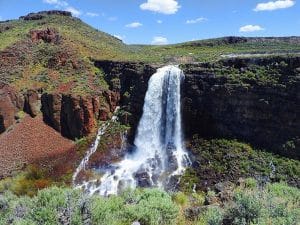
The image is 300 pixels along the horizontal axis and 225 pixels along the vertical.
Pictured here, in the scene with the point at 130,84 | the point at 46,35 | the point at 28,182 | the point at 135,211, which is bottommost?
the point at 28,182

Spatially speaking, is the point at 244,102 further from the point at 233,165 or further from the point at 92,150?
the point at 92,150

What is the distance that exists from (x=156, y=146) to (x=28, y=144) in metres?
12.6

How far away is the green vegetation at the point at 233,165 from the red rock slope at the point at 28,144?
1352cm

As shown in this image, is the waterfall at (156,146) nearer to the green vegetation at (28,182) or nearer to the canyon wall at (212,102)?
the canyon wall at (212,102)

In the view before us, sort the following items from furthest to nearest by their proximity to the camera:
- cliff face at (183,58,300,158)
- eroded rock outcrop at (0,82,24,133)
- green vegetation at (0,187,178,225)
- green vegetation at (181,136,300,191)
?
1. eroded rock outcrop at (0,82,24,133)
2. cliff face at (183,58,300,158)
3. green vegetation at (181,136,300,191)
4. green vegetation at (0,187,178,225)

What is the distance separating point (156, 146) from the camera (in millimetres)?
46906

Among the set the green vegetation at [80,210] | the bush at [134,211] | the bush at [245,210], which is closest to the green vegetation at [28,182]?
the green vegetation at [80,210]

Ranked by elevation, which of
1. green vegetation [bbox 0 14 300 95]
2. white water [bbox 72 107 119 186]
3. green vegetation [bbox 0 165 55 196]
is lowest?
green vegetation [bbox 0 165 55 196]

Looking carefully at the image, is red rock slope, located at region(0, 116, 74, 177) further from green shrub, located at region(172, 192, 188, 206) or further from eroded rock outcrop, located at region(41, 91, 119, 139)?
green shrub, located at region(172, 192, 188, 206)

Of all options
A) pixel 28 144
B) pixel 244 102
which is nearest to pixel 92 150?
pixel 28 144

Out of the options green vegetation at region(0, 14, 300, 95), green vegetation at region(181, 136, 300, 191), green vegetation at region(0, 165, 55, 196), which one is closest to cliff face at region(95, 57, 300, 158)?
green vegetation at region(0, 14, 300, 95)

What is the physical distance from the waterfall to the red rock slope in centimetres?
695

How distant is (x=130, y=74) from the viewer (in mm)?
54000

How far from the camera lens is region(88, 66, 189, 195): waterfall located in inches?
1673
